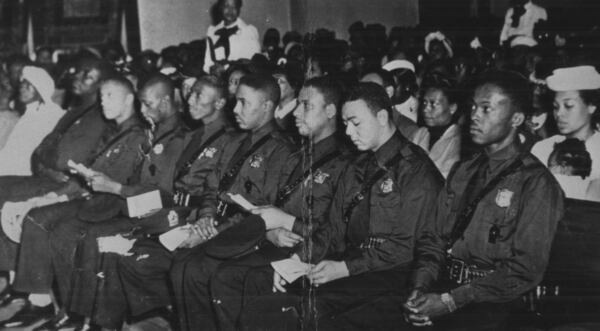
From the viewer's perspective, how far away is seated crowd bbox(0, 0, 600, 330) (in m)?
2.56

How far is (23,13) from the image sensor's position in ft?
27.7

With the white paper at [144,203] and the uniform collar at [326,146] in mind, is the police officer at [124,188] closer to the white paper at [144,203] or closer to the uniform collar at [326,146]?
the white paper at [144,203]

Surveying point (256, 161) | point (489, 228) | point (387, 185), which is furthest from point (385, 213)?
point (256, 161)

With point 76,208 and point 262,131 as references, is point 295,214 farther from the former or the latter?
point 76,208

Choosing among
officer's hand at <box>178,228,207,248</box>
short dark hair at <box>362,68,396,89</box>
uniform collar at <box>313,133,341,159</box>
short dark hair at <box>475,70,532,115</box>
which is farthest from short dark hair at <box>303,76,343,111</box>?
officer's hand at <box>178,228,207,248</box>

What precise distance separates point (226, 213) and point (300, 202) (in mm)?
577

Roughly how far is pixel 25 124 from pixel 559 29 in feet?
15.3

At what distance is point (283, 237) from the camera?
312 centimetres

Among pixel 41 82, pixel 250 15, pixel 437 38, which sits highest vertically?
pixel 250 15

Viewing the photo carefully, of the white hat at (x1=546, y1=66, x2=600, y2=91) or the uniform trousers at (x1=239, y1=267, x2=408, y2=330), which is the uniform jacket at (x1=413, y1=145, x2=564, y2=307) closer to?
the uniform trousers at (x1=239, y1=267, x2=408, y2=330)

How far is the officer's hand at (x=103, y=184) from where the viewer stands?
3900 millimetres

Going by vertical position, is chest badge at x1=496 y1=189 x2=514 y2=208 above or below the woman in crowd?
below

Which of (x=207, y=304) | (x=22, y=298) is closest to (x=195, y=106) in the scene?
(x=207, y=304)

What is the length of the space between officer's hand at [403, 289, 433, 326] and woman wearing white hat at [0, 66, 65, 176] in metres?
3.53
